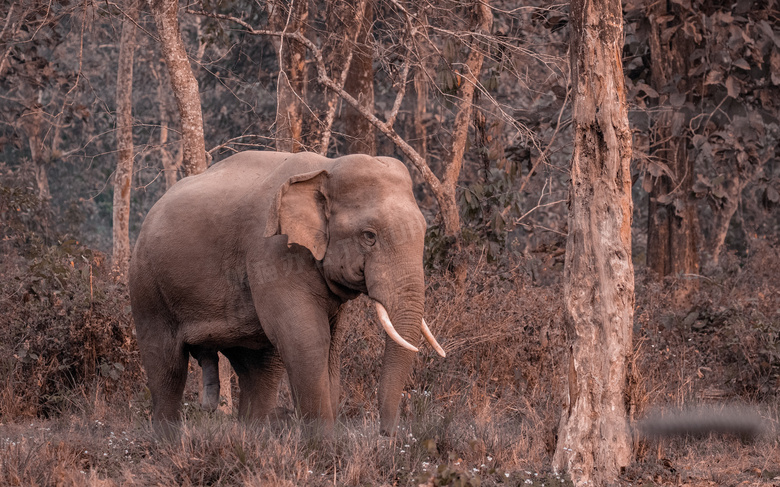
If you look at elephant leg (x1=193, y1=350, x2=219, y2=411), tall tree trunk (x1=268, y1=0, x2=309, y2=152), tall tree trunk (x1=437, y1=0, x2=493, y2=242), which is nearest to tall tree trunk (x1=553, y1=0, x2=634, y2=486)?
elephant leg (x1=193, y1=350, x2=219, y2=411)

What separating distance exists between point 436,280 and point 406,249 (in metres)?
4.07

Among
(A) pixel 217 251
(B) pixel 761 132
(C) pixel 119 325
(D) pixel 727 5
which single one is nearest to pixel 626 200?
(A) pixel 217 251

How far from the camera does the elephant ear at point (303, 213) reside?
6184 mm

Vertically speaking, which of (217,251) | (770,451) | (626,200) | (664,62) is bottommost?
(770,451)

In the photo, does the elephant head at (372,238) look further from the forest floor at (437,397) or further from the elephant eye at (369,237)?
the forest floor at (437,397)

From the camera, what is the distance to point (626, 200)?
6023mm

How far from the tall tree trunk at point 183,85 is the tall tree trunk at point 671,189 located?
231 inches

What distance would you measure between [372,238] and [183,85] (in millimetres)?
3392

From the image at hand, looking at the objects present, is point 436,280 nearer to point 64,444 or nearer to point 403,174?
point 403,174

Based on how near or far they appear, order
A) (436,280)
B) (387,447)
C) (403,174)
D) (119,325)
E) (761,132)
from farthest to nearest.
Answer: (761,132) < (436,280) < (119,325) < (403,174) < (387,447)

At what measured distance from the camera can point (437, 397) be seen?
8.38 m

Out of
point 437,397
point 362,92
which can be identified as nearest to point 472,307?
point 437,397

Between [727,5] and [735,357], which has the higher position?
[727,5]

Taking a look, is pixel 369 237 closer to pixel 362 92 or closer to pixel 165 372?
pixel 165 372
